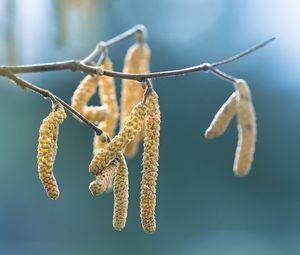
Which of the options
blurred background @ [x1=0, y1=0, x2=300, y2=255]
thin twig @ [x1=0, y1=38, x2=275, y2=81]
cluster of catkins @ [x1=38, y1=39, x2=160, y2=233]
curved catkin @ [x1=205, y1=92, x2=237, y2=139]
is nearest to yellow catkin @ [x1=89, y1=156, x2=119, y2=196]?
cluster of catkins @ [x1=38, y1=39, x2=160, y2=233]

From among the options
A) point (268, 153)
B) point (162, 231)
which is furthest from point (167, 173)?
point (268, 153)

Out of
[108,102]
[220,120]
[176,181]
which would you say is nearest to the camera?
[220,120]

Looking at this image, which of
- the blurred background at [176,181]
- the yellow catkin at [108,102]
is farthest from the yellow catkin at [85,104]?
the blurred background at [176,181]

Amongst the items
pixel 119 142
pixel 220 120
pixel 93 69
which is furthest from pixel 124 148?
pixel 220 120

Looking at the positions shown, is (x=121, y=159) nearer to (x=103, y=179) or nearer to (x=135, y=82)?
(x=103, y=179)

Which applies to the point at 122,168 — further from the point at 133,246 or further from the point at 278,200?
the point at 278,200

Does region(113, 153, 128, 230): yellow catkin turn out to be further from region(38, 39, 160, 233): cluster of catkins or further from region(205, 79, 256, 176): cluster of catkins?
region(205, 79, 256, 176): cluster of catkins
